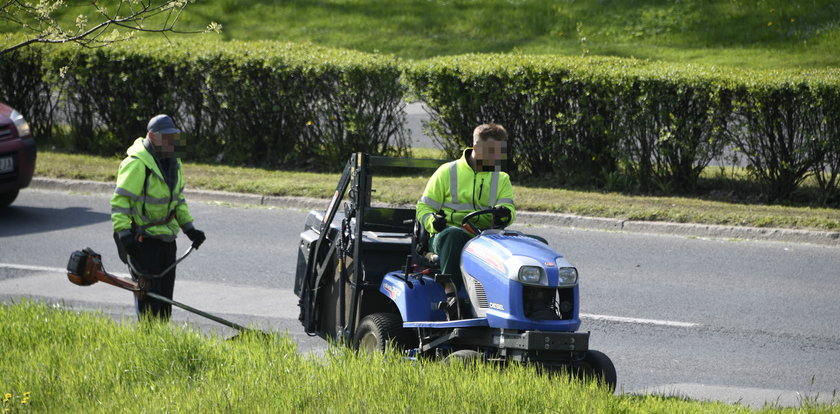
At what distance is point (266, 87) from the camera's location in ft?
48.5

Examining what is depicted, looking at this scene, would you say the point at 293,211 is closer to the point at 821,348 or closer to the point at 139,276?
the point at 139,276

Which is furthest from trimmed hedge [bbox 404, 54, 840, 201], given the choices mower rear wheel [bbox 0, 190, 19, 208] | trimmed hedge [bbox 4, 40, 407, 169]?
mower rear wheel [bbox 0, 190, 19, 208]

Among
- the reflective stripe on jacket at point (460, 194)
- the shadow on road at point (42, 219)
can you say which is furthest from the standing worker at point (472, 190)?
the shadow on road at point (42, 219)

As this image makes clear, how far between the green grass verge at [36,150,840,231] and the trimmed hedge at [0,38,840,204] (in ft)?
1.68

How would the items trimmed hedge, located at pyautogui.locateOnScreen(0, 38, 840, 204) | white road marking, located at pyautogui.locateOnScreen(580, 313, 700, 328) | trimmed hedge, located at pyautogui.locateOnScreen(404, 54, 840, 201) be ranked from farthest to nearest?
1. trimmed hedge, located at pyautogui.locateOnScreen(0, 38, 840, 204)
2. trimmed hedge, located at pyautogui.locateOnScreen(404, 54, 840, 201)
3. white road marking, located at pyautogui.locateOnScreen(580, 313, 700, 328)

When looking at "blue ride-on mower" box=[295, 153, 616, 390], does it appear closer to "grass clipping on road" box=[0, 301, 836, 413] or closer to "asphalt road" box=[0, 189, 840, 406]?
"grass clipping on road" box=[0, 301, 836, 413]

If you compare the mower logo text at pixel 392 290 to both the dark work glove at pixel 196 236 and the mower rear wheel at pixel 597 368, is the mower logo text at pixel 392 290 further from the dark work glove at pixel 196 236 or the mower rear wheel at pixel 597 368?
the dark work glove at pixel 196 236

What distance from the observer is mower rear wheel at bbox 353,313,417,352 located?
643 cm

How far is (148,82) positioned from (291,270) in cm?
636

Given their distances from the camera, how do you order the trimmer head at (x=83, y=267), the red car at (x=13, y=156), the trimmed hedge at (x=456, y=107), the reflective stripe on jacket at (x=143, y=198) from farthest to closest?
the trimmed hedge at (x=456, y=107) < the red car at (x=13, y=156) < the reflective stripe on jacket at (x=143, y=198) < the trimmer head at (x=83, y=267)

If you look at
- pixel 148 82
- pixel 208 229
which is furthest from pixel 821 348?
pixel 148 82

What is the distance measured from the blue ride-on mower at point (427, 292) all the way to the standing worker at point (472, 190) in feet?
0.50

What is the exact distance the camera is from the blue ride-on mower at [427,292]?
588cm

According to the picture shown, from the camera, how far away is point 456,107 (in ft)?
46.0
